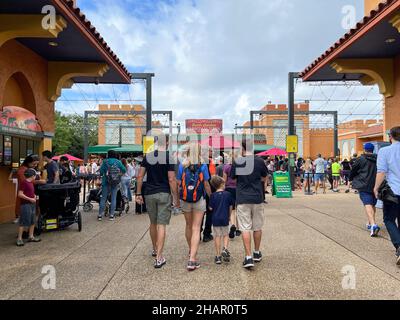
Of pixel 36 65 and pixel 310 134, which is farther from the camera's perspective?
pixel 310 134

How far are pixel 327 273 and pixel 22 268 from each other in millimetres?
3962

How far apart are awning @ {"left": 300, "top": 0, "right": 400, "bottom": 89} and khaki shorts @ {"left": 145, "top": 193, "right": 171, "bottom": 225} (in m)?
5.39

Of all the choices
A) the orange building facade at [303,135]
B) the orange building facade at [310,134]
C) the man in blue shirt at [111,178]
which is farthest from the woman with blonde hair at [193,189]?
the orange building facade at [303,135]

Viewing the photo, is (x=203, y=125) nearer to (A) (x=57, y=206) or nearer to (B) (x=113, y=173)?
(B) (x=113, y=173)

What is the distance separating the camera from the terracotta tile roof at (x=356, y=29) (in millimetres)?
7031

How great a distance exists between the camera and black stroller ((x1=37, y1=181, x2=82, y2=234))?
717 centimetres

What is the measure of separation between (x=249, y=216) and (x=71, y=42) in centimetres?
608

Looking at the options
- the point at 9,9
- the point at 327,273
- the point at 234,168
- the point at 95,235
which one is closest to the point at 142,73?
the point at 9,9

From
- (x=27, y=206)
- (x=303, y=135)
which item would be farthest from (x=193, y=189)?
(x=303, y=135)

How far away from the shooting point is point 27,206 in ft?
21.0

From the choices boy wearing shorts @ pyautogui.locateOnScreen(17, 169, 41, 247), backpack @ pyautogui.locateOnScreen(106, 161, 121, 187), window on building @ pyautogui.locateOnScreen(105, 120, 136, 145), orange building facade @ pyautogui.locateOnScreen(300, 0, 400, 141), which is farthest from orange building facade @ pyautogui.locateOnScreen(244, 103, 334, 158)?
boy wearing shorts @ pyautogui.locateOnScreen(17, 169, 41, 247)

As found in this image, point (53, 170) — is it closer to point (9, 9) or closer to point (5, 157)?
point (5, 157)
